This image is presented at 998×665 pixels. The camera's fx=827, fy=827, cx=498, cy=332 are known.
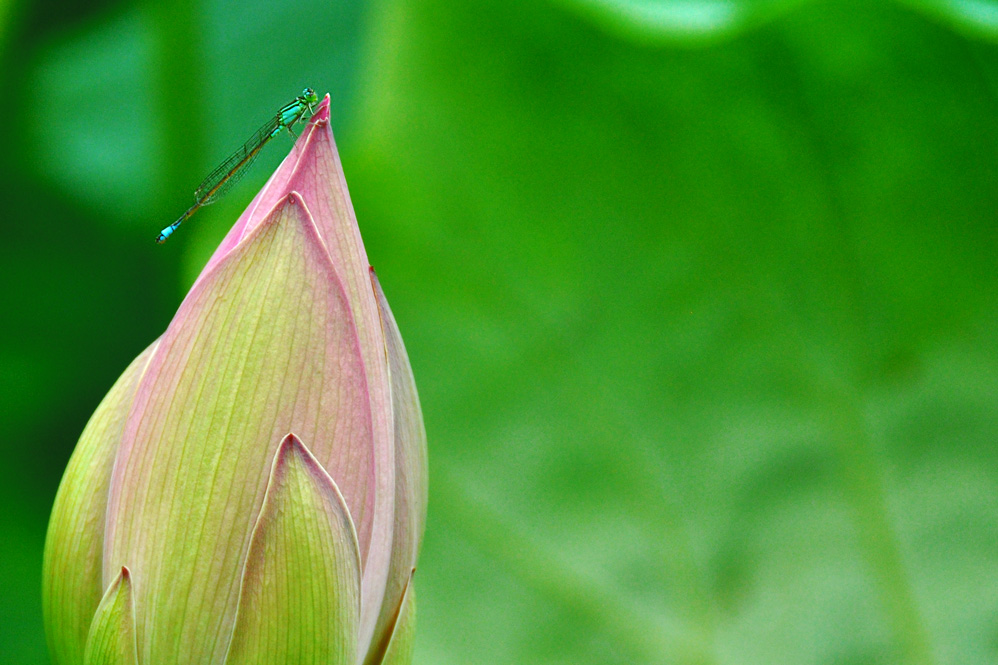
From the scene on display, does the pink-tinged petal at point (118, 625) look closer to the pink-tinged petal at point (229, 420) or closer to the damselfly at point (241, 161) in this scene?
the pink-tinged petal at point (229, 420)

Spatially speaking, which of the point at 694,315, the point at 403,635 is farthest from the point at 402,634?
the point at 694,315

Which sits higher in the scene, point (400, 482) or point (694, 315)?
point (694, 315)

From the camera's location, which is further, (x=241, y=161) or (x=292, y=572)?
(x=241, y=161)

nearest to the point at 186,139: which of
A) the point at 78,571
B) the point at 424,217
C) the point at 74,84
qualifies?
the point at 74,84

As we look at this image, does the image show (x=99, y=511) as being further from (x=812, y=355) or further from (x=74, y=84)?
(x=74, y=84)

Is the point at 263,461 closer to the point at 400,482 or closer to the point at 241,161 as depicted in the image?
the point at 400,482

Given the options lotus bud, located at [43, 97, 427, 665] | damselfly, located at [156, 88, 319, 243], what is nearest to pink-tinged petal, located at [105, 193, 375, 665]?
lotus bud, located at [43, 97, 427, 665]

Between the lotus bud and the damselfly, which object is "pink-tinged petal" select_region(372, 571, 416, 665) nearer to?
the lotus bud
